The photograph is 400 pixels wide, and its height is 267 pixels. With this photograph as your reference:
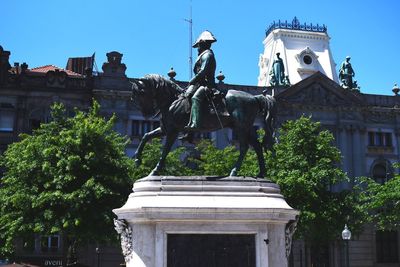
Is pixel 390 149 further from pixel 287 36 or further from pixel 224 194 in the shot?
pixel 224 194

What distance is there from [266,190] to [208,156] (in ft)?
77.6

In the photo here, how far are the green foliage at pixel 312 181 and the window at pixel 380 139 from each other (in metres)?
12.4

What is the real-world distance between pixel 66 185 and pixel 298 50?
32.8m

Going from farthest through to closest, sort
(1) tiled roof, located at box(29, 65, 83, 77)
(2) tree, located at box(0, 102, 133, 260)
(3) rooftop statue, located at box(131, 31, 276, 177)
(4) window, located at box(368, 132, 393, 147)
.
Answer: (4) window, located at box(368, 132, 393, 147) → (1) tiled roof, located at box(29, 65, 83, 77) → (2) tree, located at box(0, 102, 133, 260) → (3) rooftop statue, located at box(131, 31, 276, 177)

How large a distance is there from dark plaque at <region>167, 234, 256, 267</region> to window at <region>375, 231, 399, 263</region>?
3416 cm

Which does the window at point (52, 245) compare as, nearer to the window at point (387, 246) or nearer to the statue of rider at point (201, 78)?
the window at point (387, 246)

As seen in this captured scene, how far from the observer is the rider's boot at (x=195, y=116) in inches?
537

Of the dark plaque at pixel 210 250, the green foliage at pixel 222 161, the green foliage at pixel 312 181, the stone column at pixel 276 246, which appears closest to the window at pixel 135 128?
the green foliage at pixel 222 161

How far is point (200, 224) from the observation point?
12.5 meters

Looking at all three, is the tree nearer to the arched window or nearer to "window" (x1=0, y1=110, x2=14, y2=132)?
"window" (x1=0, y1=110, x2=14, y2=132)

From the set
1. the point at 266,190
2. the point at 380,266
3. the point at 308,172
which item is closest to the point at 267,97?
the point at 266,190

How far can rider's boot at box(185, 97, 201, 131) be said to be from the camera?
1365cm

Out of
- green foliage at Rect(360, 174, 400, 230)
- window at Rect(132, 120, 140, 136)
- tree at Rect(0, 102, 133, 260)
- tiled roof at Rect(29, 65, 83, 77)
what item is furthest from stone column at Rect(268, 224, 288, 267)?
tiled roof at Rect(29, 65, 83, 77)

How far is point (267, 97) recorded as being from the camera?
48.7ft
